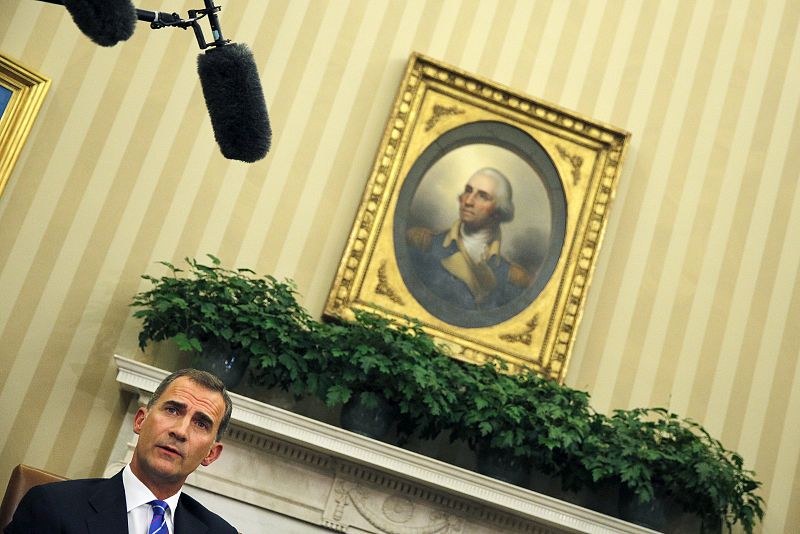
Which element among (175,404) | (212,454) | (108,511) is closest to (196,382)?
(175,404)

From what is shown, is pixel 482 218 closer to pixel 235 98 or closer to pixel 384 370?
pixel 384 370

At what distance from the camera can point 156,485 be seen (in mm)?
2592

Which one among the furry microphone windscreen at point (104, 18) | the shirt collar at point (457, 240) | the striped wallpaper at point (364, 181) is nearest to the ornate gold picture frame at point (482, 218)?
the shirt collar at point (457, 240)

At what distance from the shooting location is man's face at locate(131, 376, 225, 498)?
8.48 ft

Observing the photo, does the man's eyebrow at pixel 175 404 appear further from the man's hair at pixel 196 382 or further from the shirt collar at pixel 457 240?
the shirt collar at pixel 457 240

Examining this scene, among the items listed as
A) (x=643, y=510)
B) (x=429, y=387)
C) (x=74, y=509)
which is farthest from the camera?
(x=643, y=510)

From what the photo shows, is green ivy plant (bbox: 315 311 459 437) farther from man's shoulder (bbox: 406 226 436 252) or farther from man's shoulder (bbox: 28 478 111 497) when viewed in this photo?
man's shoulder (bbox: 28 478 111 497)

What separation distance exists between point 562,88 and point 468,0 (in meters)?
0.70

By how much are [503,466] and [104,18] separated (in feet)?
10.8

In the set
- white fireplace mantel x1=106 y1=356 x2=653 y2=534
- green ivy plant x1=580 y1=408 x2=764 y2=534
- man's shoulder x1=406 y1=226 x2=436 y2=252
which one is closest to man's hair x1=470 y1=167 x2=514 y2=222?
man's shoulder x1=406 y1=226 x2=436 y2=252

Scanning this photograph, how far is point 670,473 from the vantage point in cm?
531

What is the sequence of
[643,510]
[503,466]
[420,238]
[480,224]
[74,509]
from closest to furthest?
[74,509]
[503,466]
[643,510]
[420,238]
[480,224]

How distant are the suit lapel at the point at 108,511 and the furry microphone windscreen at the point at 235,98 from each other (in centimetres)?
106

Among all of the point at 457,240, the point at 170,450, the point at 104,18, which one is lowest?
the point at 170,450
